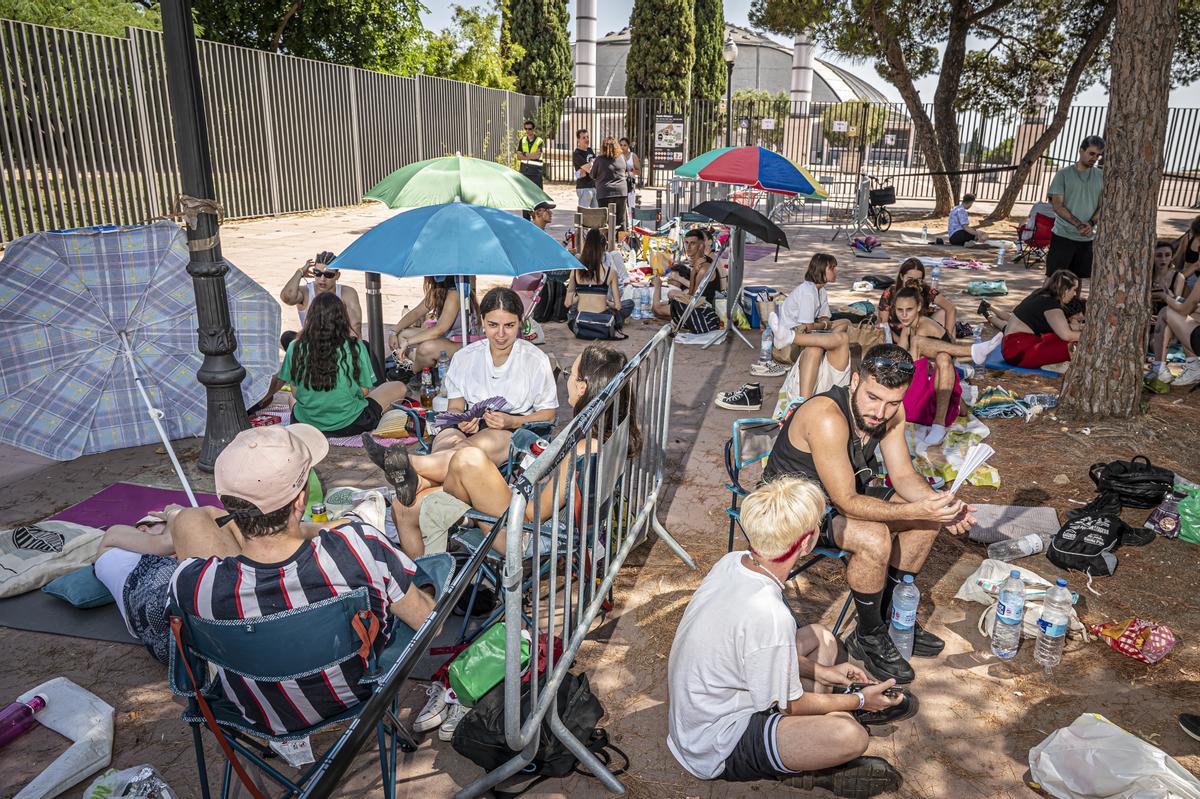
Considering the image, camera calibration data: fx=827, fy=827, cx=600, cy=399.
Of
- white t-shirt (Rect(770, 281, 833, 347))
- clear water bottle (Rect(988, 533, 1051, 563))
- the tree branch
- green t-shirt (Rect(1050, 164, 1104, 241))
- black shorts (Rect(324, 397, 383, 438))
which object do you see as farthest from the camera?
the tree branch

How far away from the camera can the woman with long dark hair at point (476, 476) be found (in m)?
4.05

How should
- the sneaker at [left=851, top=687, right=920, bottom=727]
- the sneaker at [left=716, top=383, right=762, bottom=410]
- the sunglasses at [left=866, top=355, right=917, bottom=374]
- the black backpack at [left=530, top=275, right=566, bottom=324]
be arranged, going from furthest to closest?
the black backpack at [left=530, top=275, right=566, bottom=324] → the sneaker at [left=716, top=383, right=762, bottom=410] → the sunglasses at [left=866, top=355, right=917, bottom=374] → the sneaker at [left=851, top=687, right=920, bottom=727]

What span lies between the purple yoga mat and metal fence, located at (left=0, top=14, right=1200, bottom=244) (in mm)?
8604

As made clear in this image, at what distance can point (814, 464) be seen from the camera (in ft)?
13.0

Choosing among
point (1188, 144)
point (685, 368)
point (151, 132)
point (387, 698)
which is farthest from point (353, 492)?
point (1188, 144)

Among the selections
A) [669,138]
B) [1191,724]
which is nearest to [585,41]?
[669,138]

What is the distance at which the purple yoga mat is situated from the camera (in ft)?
16.6

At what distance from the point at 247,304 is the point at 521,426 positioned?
2.15 metres

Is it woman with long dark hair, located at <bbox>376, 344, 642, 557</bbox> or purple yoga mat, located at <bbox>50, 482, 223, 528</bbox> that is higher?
woman with long dark hair, located at <bbox>376, 344, 642, 557</bbox>

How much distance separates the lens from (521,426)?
16.6 ft

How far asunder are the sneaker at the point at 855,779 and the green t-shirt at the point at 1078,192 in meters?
9.45

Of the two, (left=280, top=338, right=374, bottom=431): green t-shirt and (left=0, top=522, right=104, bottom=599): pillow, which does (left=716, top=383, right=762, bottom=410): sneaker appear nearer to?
(left=280, top=338, right=374, bottom=431): green t-shirt

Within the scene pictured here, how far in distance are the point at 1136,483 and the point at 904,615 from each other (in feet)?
8.09

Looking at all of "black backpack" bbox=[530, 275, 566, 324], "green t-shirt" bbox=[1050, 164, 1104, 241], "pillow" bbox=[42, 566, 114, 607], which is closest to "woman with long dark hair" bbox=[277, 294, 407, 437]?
"pillow" bbox=[42, 566, 114, 607]
